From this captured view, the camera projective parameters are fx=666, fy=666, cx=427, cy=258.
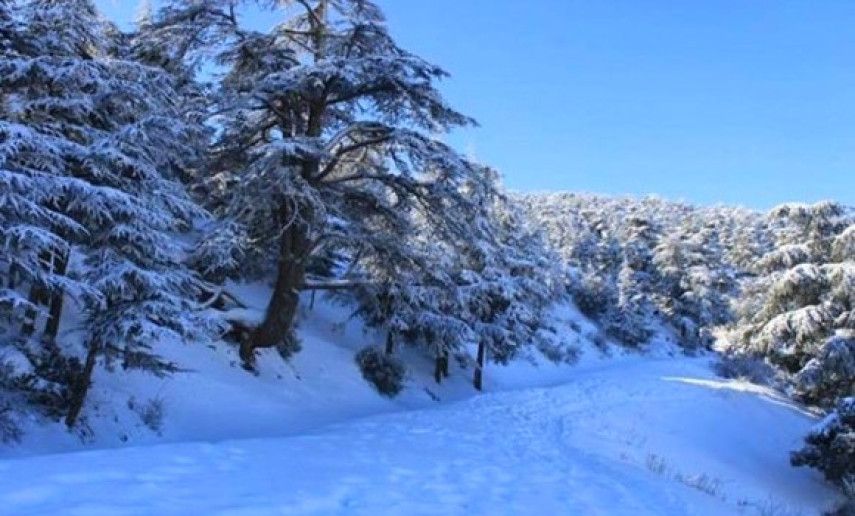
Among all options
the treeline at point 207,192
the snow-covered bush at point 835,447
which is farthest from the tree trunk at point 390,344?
the snow-covered bush at point 835,447

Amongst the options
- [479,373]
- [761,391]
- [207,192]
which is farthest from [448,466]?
[761,391]

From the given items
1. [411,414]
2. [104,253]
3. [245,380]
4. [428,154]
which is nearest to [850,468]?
[411,414]

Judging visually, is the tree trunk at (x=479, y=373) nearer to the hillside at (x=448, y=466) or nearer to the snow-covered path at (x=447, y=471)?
the hillside at (x=448, y=466)

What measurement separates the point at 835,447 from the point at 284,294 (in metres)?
11.1

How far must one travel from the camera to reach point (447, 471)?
692 centimetres

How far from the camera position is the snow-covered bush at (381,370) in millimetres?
16486

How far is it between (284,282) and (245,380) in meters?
2.03

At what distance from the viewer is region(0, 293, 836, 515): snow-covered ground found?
505cm

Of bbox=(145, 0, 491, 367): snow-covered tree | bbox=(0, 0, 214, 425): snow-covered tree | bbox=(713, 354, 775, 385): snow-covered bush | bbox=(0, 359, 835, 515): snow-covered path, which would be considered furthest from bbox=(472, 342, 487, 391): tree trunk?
bbox=(0, 0, 214, 425): snow-covered tree

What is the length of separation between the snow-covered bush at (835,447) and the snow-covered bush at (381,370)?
896 cm

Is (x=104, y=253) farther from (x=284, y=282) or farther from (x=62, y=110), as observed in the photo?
(x=284, y=282)

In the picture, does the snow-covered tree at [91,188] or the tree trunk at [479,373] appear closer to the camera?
the snow-covered tree at [91,188]

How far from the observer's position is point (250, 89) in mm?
12453

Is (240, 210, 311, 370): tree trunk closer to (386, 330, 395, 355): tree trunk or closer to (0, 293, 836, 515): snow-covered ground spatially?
(0, 293, 836, 515): snow-covered ground
